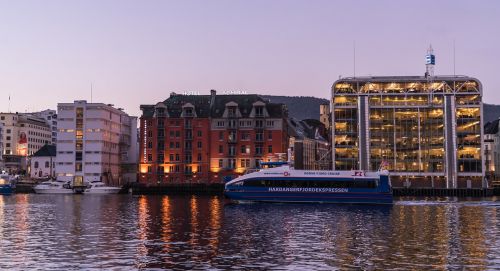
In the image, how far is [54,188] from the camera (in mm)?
172500

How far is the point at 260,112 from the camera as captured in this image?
548ft

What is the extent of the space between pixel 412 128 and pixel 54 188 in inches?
3886

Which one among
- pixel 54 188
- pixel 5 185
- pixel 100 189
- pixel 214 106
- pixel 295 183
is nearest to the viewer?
pixel 295 183

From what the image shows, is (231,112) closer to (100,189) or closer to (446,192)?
(100,189)

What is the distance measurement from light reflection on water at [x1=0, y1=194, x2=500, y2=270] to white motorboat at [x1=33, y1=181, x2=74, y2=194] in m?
105

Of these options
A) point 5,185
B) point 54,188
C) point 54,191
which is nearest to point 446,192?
point 54,191

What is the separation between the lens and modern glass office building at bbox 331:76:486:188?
15662 cm

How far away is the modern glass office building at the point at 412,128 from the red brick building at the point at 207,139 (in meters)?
18.2

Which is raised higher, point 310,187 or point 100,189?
point 310,187

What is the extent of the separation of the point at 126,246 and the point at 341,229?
68.4 ft

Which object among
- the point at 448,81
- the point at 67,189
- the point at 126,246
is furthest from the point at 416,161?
the point at 126,246

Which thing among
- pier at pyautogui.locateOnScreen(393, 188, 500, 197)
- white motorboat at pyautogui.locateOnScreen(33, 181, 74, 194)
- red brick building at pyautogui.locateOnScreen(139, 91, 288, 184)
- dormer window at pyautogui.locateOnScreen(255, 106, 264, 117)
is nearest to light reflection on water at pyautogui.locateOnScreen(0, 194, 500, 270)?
pier at pyautogui.locateOnScreen(393, 188, 500, 197)

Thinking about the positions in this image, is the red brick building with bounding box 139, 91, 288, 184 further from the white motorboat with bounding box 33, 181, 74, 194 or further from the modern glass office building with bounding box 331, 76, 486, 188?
the white motorboat with bounding box 33, 181, 74, 194

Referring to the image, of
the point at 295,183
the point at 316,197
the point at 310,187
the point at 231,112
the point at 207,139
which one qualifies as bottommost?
the point at 316,197
